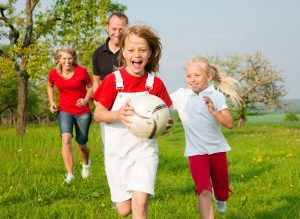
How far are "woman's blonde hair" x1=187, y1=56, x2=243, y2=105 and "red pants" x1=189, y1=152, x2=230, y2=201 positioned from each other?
804 mm

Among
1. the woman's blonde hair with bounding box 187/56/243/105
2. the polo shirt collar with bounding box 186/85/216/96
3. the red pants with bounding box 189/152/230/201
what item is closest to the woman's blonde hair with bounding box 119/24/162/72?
the polo shirt collar with bounding box 186/85/216/96

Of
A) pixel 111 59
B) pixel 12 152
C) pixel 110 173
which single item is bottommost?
pixel 12 152

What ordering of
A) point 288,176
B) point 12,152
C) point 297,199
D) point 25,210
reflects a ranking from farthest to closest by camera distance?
point 12,152
point 288,176
point 297,199
point 25,210

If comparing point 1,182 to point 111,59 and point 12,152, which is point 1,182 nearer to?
point 111,59

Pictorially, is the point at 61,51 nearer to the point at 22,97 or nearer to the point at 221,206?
the point at 221,206

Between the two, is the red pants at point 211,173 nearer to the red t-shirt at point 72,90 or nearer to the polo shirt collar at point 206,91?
the polo shirt collar at point 206,91

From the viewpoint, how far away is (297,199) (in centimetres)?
636

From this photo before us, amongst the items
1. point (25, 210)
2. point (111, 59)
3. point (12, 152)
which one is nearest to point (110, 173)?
point (25, 210)

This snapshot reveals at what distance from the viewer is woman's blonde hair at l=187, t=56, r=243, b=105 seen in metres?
5.37

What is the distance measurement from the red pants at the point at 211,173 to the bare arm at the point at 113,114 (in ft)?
4.58

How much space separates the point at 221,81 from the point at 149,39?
1.68m

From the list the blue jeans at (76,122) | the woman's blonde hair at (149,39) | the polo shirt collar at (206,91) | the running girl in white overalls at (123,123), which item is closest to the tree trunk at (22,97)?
the blue jeans at (76,122)

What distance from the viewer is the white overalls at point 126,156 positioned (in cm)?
398

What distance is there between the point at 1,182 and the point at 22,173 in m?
0.81
